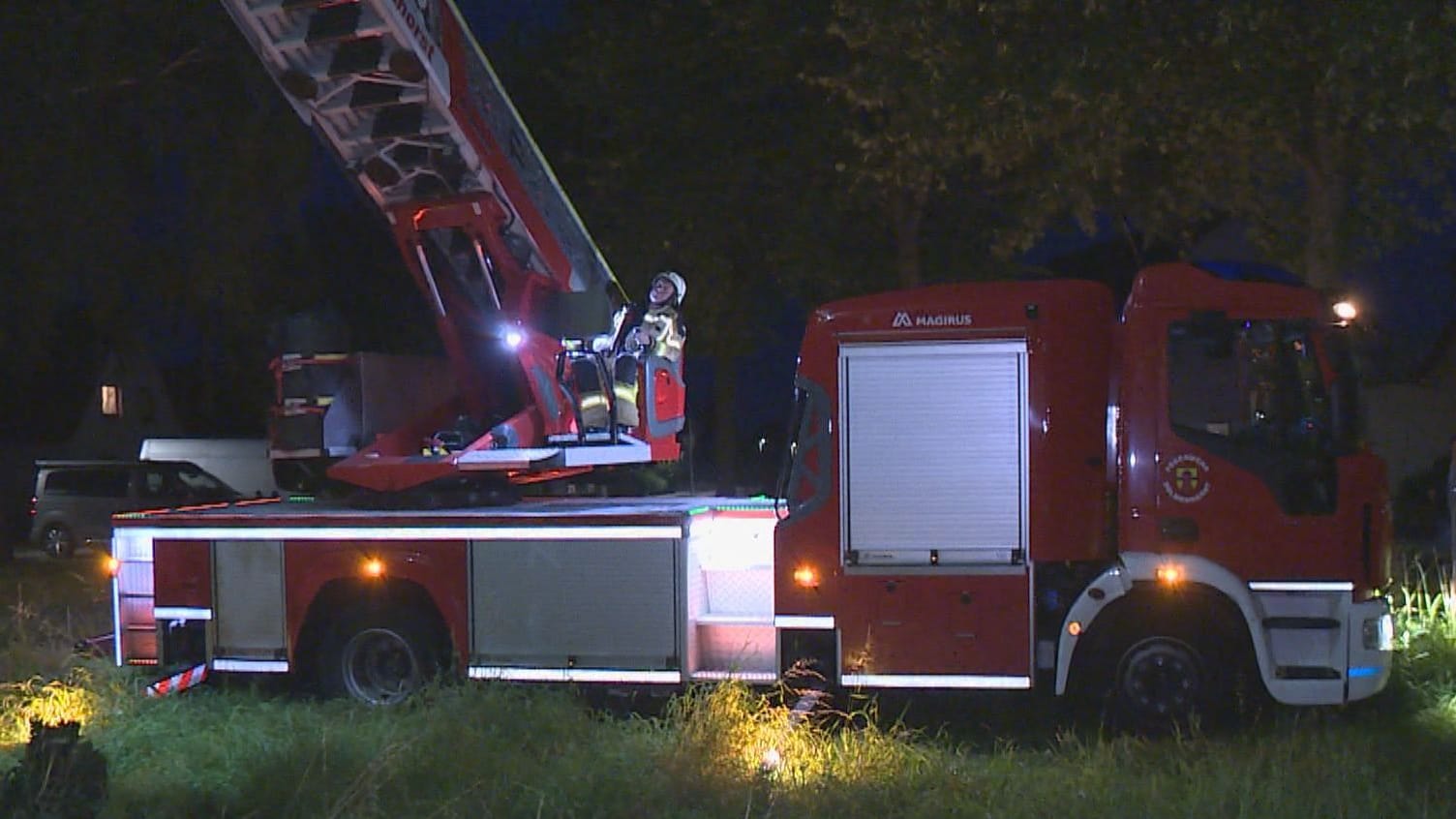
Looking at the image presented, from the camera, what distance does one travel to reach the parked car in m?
23.5

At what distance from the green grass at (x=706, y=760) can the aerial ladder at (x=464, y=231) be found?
2168mm

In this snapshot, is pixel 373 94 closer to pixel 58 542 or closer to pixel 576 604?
pixel 576 604

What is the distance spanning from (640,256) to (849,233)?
3279mm

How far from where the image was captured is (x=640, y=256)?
68.3 ft

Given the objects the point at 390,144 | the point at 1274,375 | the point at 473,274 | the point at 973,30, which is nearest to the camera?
the point at 1274,375

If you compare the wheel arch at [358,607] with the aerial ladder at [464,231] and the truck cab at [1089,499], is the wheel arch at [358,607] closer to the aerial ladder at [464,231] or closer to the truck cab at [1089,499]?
the aerial ladder at [464,231]

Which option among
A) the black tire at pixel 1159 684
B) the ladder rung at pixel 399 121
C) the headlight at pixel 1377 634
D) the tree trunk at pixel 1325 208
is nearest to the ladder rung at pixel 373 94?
the ladder rung at pixel 399 121

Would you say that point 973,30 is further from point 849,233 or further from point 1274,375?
point 849,233

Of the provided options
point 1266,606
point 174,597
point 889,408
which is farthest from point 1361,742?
point 174,597

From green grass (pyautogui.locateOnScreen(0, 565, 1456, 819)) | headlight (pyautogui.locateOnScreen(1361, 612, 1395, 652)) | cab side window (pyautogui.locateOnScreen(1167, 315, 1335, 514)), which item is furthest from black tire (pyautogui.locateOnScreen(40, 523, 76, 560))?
headlight (pyautogui.locateOnScreen(1361, 612, 1395, 652))

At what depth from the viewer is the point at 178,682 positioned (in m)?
9.29

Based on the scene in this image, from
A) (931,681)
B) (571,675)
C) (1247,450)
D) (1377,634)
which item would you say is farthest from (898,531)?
(1377,634)

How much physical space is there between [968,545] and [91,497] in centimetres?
1959

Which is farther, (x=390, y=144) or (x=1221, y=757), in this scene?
(x=390, y=144)
